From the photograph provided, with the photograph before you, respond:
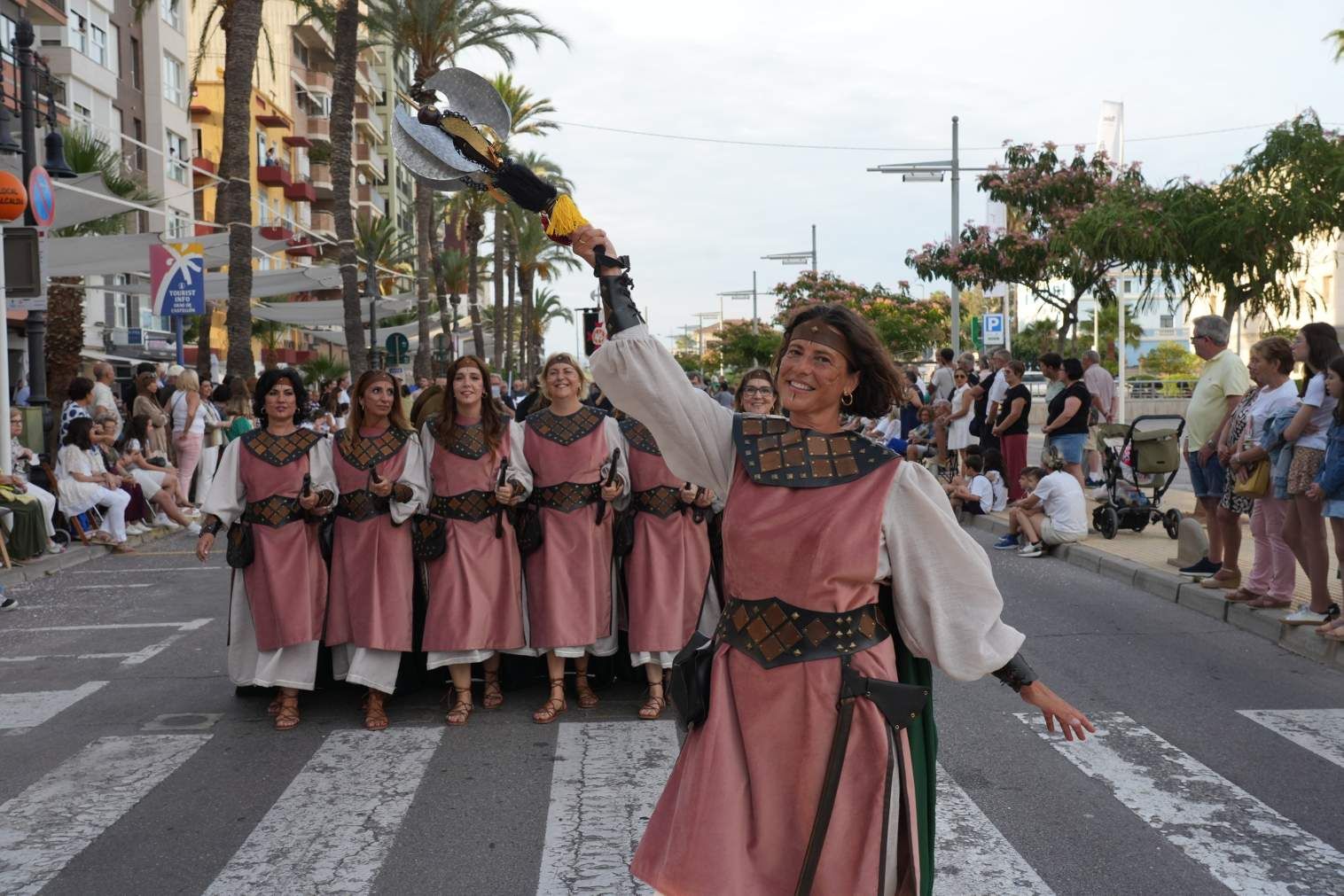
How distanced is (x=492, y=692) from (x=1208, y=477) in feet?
19.2

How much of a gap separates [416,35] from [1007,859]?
28.4 meters

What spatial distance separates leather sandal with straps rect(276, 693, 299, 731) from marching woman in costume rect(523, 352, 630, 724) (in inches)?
48.4

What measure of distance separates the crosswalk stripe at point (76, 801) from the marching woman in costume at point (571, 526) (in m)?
1.77

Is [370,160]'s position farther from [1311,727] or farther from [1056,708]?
[1056,708]

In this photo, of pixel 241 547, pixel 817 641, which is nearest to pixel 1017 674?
pixel 817 641

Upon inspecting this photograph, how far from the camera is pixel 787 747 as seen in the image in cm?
300

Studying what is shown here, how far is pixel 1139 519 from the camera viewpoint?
1352cm

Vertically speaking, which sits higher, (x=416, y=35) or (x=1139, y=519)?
(x=416, y=35)

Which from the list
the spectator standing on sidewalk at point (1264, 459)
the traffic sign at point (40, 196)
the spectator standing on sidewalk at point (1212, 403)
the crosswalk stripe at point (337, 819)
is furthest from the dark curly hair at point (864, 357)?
A: the traffic sign at point (40, 196)

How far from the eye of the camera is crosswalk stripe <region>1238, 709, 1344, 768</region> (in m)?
6.07

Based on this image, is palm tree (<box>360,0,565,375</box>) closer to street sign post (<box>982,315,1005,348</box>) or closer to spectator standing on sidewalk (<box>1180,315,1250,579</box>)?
street sign post (<box>982,315,1005,348</box>)

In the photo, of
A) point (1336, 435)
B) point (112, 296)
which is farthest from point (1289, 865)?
point (112, 296)

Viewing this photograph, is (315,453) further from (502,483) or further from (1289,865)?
(1289,865)

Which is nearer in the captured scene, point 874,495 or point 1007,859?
point 874,495
